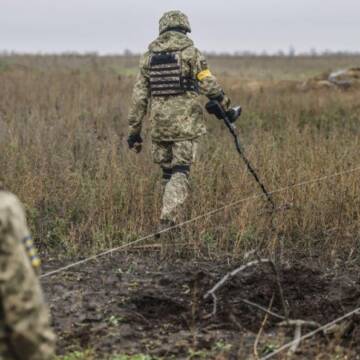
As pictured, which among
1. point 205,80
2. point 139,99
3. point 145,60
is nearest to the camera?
point 205,80

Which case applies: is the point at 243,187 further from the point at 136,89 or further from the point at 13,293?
the point at 13,293

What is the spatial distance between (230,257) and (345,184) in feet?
4.72

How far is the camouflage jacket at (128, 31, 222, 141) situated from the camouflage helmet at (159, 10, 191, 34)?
0.21 feet

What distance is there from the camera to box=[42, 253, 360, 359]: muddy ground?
441 centimetres

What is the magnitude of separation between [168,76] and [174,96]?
20cm

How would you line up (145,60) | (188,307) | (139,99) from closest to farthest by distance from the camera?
(188,307)
(145,60)
(139,99)

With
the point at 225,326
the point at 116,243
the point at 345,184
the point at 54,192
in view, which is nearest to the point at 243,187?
the point at 345,184

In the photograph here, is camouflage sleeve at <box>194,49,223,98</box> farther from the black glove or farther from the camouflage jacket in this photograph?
the black glove

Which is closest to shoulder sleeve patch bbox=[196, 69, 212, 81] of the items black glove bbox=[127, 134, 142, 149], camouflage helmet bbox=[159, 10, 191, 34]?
camouflage helmet bbox=[159, 10, 191, 34]

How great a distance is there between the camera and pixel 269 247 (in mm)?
6430

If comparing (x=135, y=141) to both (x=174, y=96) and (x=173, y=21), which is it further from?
(x=173, y=21)

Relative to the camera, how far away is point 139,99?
7.14m

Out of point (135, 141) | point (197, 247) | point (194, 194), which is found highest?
point (135, 141)

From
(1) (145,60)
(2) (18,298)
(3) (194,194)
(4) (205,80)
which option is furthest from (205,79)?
(2) (18,298)
